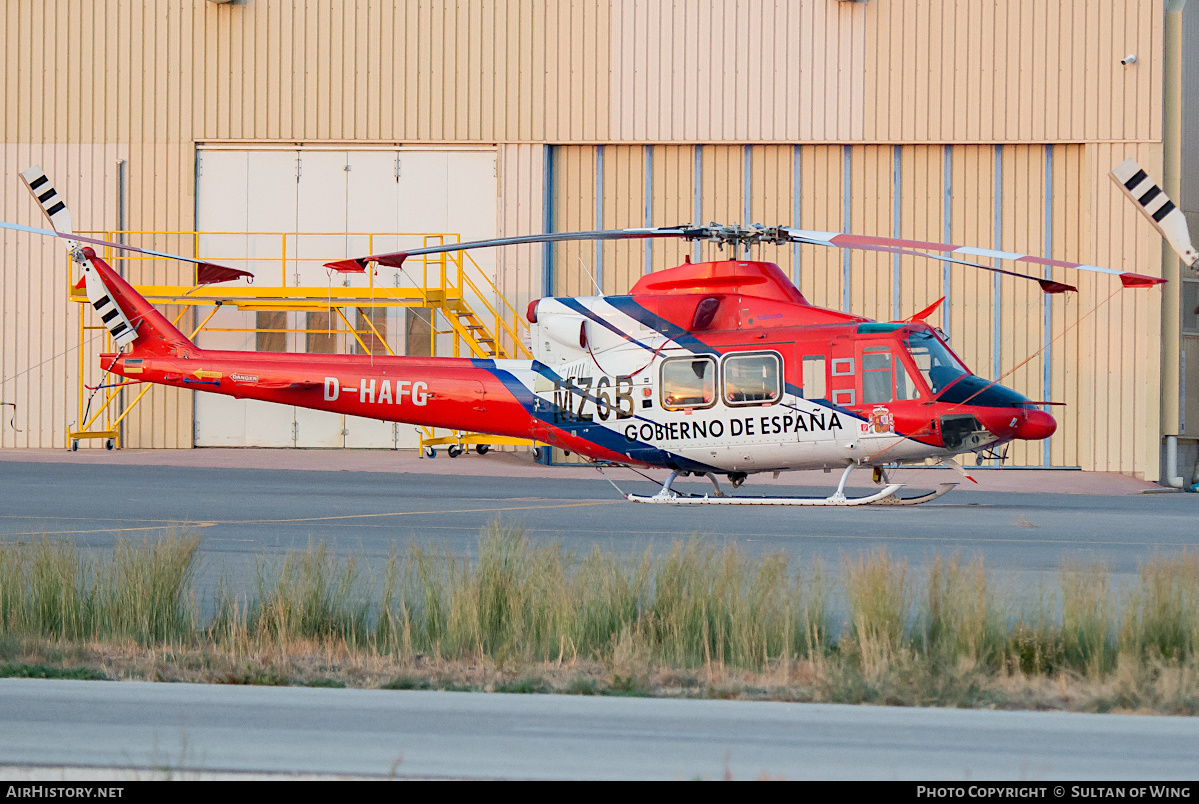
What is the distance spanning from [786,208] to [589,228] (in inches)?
173

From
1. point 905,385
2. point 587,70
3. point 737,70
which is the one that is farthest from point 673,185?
point 905,385

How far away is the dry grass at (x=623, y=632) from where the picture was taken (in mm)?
6426

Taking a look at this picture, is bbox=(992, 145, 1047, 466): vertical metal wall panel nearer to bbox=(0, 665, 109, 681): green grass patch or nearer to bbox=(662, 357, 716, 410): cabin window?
bbox=(662, 357, 716, 410): cabin window

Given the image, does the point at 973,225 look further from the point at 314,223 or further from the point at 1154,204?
the point at 314,223

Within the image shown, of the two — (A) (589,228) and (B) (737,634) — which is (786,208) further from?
(B) (737,634)

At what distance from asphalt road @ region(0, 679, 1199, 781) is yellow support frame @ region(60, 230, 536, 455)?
64.3 ft

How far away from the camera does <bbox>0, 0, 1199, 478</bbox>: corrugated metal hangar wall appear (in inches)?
1027

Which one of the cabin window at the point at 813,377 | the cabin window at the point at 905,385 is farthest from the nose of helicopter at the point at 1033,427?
the cabin window at the point at 813,377

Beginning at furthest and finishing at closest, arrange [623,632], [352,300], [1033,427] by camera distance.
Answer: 1. [352,300]
2. [1033,427]
3. [623,632]

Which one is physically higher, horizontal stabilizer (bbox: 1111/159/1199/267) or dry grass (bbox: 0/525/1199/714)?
horizontal stabilizer (bbox: 1111/159/1199/267)

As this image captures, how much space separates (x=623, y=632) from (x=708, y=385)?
8736 millimetres

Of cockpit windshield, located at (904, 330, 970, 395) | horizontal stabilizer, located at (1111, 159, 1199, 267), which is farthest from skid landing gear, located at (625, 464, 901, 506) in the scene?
horizontal stabilizer, located at (1111, 159, 1199, 267)

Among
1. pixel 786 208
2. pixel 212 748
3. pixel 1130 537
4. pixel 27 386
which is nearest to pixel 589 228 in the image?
pixel 786 208

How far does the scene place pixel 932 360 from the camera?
1534 cm
